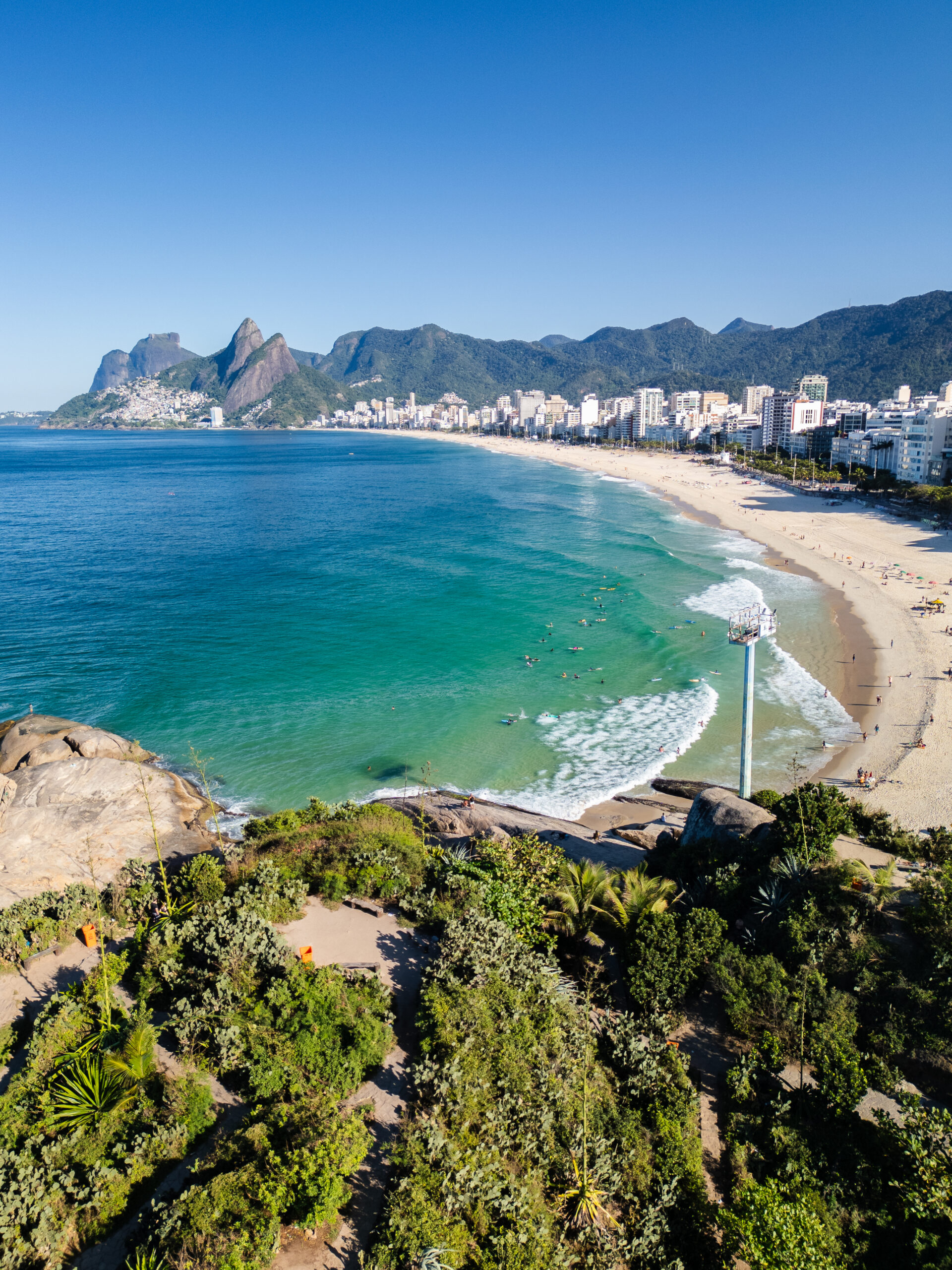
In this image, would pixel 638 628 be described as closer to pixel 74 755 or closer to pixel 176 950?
pixel 74 755

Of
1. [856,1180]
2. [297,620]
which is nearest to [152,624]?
[297,620]

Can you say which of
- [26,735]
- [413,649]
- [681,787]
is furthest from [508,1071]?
[413,649]

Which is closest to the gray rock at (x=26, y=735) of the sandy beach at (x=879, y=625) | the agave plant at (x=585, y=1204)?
the agave plant at (x=585, y=1204)

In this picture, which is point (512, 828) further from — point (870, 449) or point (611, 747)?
point (870, 449)

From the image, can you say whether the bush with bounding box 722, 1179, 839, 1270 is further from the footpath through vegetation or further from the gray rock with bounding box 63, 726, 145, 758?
the gray rock with bounding box 63, 726, 145, 758

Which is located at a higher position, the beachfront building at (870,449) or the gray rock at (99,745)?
the beachfront building at (870,449)

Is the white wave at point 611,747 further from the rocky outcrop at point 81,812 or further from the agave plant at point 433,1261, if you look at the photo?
the agave plant at point 433,1261
